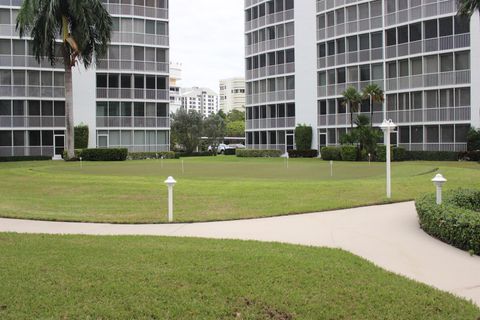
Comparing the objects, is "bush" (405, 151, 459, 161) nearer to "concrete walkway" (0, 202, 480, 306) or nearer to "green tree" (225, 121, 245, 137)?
"concrete walkway" (0, 202, 480, 306)

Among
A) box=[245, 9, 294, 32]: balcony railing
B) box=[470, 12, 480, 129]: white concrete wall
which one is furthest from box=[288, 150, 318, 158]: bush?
box=[470, 12, 480, 129]: white concrete wall

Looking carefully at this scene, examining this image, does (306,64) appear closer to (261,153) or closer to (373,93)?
(261,153)

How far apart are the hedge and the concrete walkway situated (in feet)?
0.58

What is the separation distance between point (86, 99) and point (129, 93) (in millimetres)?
4324

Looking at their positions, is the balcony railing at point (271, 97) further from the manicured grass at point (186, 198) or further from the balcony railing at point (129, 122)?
the manicured grass at point (186, 198)

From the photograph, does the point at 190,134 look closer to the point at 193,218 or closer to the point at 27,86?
the point at 27,86

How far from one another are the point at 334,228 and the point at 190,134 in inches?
2330

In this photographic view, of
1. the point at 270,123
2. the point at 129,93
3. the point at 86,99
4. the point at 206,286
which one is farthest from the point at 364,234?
the point at 270,123

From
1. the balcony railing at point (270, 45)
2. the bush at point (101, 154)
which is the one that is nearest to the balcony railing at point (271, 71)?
the balcony railing at point (270, 45)

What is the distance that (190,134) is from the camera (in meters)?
70.1

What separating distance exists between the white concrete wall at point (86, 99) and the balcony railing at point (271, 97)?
1805 centimetres

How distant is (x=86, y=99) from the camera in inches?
2190

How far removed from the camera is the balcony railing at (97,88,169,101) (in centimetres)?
5594

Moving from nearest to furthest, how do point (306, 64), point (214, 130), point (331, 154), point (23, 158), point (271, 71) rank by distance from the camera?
1. point (331, 154)
2. point (23, 158)
3. point (306, 64)
4. point (271, 71)
5. point (214, 130)
